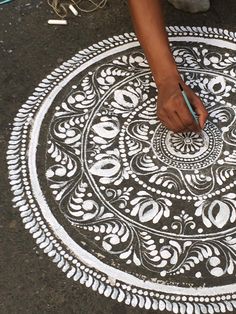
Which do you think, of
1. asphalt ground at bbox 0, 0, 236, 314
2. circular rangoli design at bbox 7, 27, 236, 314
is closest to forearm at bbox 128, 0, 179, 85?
circular rangoli design at bbox 7, 27, 236, 314

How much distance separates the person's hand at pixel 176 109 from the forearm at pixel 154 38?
0.10 ft

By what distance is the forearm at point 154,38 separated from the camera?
53.9 inches

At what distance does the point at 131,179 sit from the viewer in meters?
1.34

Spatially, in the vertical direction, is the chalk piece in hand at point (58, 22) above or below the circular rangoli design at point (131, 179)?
above

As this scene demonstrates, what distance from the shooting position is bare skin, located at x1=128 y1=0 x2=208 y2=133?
1308mm

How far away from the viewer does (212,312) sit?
3.74 ft

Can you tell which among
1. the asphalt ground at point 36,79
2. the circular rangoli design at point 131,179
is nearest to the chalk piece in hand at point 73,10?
the asphalt ground at point 36,79

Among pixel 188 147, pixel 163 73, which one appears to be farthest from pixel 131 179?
pixel 163 73

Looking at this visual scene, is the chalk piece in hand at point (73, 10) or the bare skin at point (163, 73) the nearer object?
the bare skin at point (163, 73)

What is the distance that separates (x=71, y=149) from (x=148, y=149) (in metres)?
0.20

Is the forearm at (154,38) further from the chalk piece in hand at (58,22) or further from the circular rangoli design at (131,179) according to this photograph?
the chalk piece in hand at (58,22)

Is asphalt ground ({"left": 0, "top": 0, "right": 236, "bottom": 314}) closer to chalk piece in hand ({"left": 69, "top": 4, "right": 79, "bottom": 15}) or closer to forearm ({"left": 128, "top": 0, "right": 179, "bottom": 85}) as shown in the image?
chalk piece in hand ({"left": 69, "top": 4, "right": 79, "bottom": 15})

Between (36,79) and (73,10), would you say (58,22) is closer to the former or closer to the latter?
(73,10)

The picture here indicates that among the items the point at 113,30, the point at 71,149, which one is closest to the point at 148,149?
the point at 71,149
